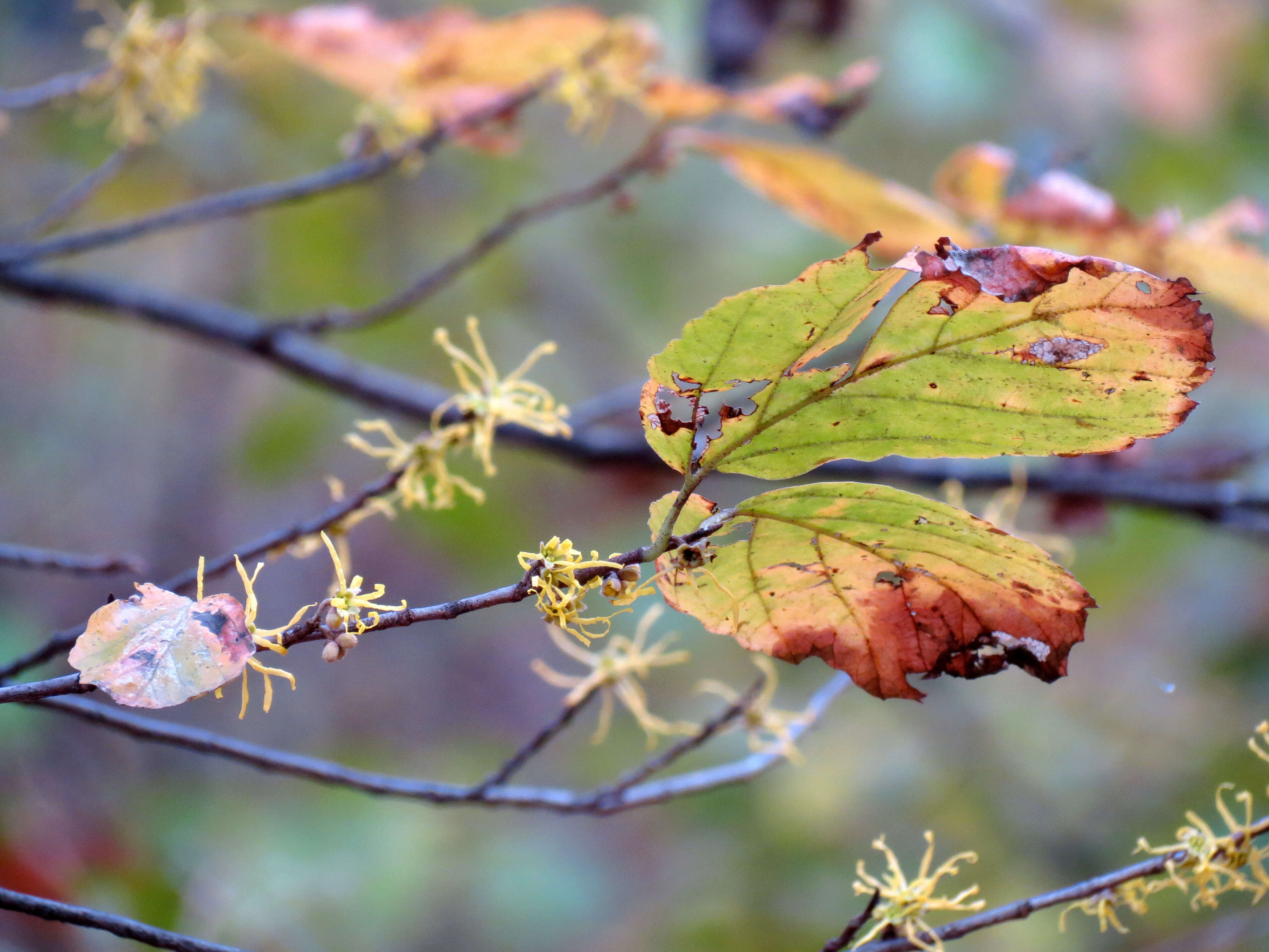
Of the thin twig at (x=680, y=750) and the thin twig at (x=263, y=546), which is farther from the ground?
the thin twig at (x=263, y=546)

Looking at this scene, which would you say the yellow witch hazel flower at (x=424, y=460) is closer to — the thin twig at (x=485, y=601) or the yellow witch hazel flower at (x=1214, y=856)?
the thin twig at (x=485, y=601)

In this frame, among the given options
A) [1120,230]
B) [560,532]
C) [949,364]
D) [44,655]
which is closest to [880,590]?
[949,364]

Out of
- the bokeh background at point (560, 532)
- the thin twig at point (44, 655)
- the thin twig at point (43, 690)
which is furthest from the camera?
the bokeh background at point (560, 532)

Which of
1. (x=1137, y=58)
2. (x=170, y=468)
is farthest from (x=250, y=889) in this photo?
(x=1137, y=58)

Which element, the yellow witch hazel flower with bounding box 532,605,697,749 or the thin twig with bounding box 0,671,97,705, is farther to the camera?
the yellow witch hazel flower with bounding box 532,605,697,749

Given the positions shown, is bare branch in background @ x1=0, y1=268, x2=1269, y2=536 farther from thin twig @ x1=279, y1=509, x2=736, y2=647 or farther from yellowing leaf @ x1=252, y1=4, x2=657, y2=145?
thin twig @ x1=279, y1=509, x2=736, y2=647

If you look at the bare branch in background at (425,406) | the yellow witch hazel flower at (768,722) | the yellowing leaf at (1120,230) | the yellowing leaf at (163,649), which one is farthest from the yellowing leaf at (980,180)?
the yellowing leaf at (163,649)

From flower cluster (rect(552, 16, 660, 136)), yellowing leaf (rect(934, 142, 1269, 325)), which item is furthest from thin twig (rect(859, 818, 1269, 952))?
flower cluster (rect(552, 16, 660, 136))
